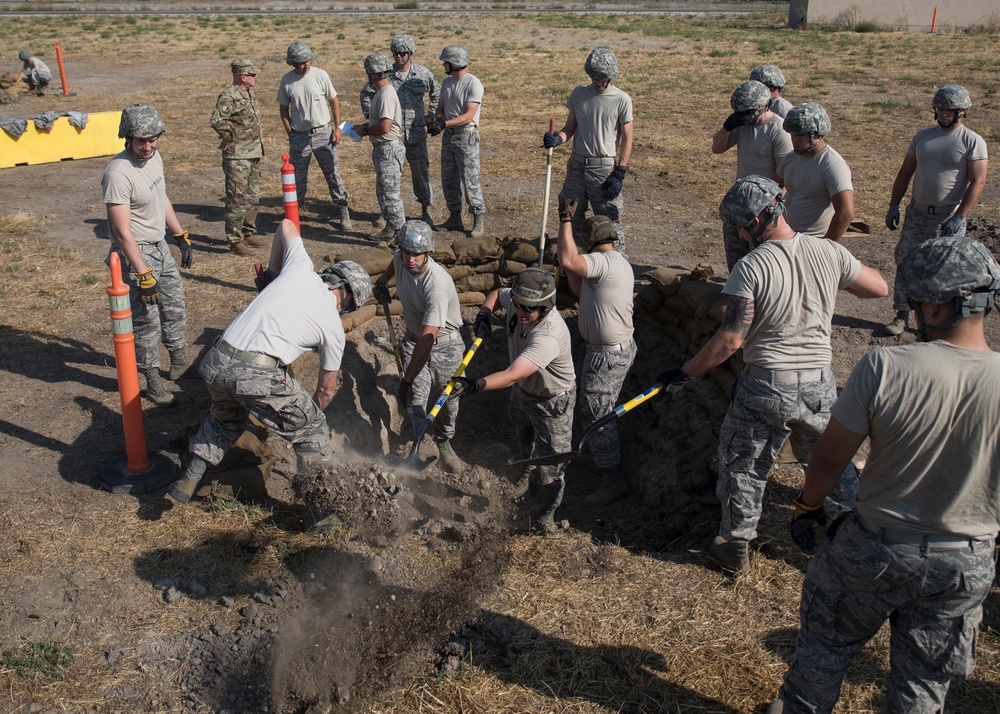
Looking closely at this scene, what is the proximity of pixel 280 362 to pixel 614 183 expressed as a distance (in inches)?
163

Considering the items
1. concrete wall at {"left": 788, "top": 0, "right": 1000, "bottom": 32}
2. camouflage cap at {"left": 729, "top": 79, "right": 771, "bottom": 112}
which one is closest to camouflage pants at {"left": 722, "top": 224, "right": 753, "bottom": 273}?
camouflage cap at {"left": 729, "top": 79, "right": 771, "bottom": 112}

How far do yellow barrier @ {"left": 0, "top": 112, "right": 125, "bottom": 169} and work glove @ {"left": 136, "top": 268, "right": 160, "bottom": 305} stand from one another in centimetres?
796

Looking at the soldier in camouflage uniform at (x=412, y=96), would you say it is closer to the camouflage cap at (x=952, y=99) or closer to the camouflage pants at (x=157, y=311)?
the camouflage pants at (x=157, y=311)

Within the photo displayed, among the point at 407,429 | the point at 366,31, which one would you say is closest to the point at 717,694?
the point at 407,429

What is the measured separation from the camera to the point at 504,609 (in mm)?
4523

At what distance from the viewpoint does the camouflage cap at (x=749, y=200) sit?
418cm

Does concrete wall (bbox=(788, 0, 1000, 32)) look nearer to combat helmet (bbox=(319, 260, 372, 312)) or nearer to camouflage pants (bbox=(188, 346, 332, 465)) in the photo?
combat helmet (bbox=(319, 260, 372, 312))

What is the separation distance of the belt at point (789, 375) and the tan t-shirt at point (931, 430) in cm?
140

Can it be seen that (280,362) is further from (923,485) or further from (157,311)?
(923,485)

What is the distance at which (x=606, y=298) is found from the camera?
5.59m

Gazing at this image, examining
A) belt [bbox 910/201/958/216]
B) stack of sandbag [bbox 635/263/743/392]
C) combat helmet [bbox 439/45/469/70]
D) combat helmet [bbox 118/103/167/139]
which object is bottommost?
stack of sandbag [bbox 635/263/743/392]

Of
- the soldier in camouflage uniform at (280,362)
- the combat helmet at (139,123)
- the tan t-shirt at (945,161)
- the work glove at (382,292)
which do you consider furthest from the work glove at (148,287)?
the tan t-shirt at (945,161)

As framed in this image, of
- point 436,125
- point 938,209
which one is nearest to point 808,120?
point 938,209

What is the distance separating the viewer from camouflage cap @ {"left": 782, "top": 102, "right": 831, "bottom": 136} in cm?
564
